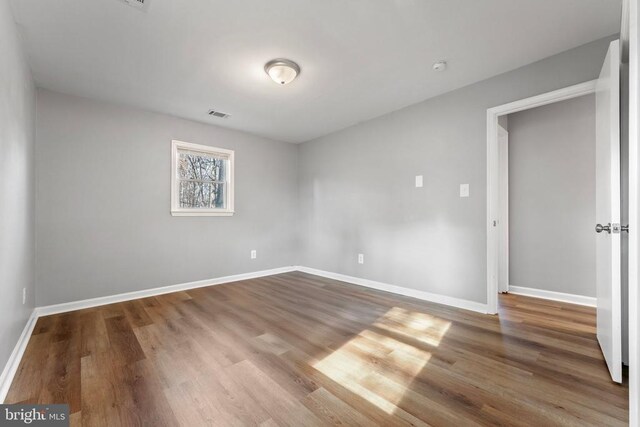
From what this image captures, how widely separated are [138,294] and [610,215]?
4.47 metres

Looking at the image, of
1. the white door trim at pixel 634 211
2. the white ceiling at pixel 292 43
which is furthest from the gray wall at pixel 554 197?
the white door trim at pixel 634 211

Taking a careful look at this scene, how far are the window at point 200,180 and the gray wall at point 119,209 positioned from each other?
0.09 meters

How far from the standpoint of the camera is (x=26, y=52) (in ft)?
7.39

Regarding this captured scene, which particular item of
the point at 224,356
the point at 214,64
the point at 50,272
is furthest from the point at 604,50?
the point at 50,272

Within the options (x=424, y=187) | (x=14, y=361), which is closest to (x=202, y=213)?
(x=14, y=361)

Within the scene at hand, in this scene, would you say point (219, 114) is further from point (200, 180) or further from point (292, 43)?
point (292, 43)

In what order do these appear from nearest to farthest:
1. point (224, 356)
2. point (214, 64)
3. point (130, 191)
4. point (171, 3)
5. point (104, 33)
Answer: point (171, 3) < point (224, 356) < point (104, 33) < point (214, 64) < point (130, 191)

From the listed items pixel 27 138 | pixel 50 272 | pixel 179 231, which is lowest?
pixel 50 272

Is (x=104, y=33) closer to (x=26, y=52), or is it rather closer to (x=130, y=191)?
(x=26, y=52)

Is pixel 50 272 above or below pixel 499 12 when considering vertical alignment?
below

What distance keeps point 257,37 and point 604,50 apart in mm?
2727

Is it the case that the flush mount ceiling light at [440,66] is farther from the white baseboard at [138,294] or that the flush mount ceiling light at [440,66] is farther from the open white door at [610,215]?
the white baseboard at [138,294]

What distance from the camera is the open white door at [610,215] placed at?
154cm

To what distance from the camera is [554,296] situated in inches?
123
